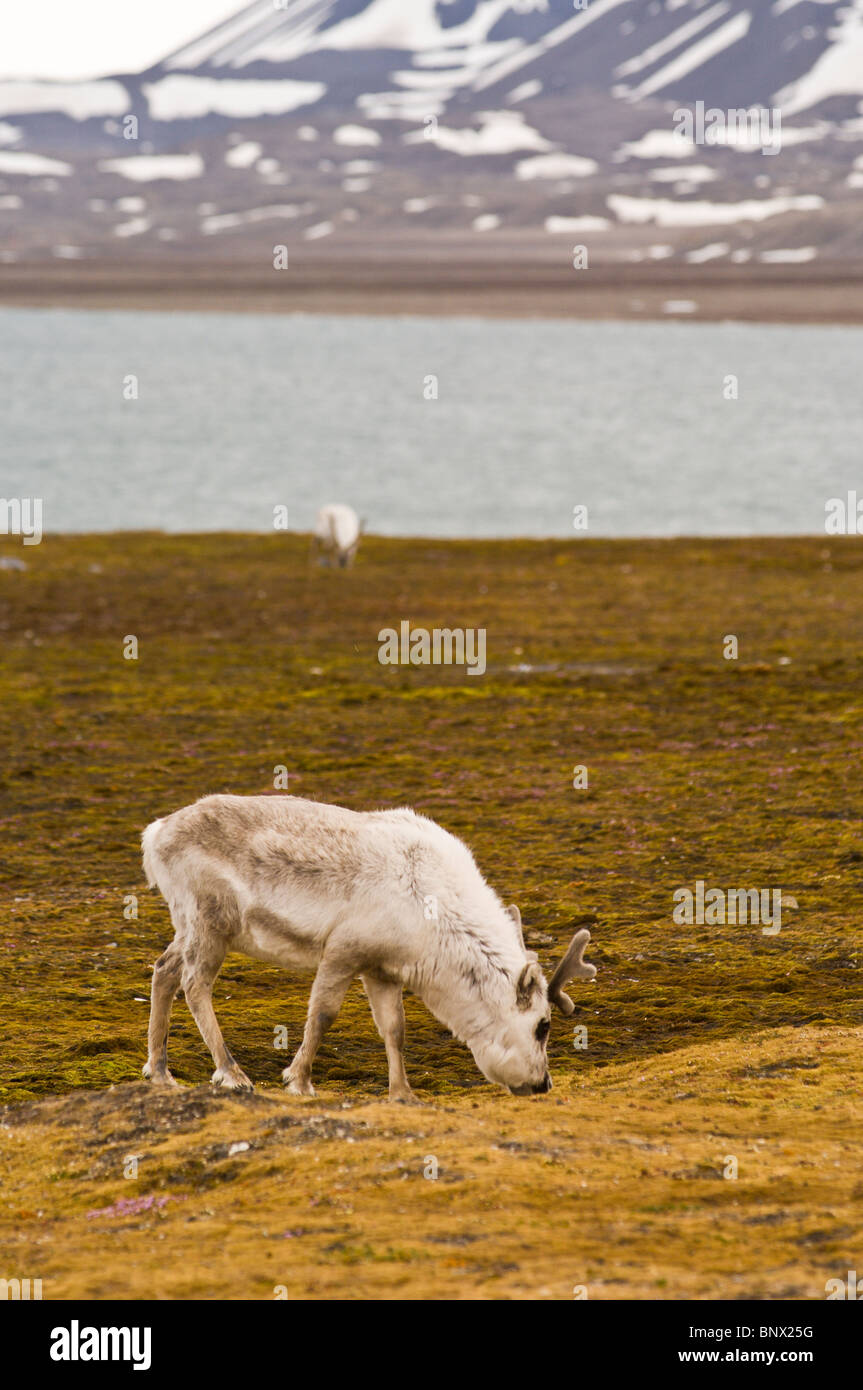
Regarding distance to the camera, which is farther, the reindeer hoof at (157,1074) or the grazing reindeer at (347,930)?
the reindeer hoof at (157,1074)

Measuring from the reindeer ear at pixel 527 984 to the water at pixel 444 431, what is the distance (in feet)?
138

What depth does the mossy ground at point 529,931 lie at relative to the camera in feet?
23.2

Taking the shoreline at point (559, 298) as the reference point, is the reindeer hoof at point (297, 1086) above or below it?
below

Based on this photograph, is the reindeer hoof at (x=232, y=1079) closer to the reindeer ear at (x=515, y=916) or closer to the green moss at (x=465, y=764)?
the green moss at (x=465, y=764)

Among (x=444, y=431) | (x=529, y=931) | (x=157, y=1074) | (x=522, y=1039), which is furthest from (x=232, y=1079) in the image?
(x=444, y=431)

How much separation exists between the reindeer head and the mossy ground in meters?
0.27

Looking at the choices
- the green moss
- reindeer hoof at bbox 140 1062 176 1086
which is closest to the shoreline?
the green moss

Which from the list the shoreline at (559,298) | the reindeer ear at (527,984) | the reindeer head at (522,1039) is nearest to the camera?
the reindeer ear at (527,984)

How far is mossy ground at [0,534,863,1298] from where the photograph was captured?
7.09 m

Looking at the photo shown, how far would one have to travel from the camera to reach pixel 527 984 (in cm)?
932

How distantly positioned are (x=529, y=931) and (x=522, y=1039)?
10.6 feet

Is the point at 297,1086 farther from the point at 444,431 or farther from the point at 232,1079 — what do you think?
the point at 444,431

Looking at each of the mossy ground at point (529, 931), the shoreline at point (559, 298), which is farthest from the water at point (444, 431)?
the mossy ground at point (529, 931)
